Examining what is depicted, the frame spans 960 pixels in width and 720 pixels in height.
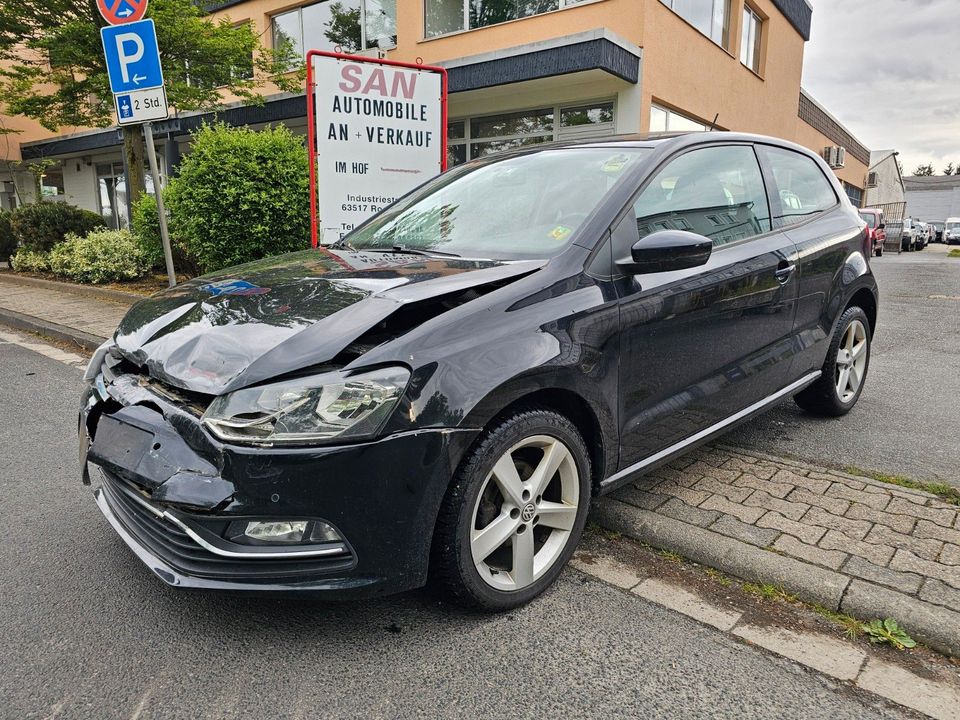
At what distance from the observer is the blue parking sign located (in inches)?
222

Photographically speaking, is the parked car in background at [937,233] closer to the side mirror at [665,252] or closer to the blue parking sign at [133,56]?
the blue parking sign at [133,56]

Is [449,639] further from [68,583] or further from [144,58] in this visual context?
[144,58]

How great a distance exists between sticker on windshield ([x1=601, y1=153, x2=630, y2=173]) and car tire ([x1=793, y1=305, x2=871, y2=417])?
1913 mm

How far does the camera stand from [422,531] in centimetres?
210

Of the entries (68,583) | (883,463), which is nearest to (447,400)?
(68,583)

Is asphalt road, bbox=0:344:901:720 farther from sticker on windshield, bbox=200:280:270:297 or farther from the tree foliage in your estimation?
the tree foliage

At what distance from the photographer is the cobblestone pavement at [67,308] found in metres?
7.55

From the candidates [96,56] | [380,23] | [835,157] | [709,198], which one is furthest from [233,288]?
[835,157]

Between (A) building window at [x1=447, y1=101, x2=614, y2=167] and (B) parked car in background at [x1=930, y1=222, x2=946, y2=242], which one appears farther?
(B) parked car in background at [x1=930, y1=222, x2=946, y2=242]

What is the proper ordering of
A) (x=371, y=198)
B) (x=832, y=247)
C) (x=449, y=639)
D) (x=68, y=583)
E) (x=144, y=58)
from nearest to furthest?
(x=449, y=639), (x=68, y=583), (x=832, y=247), (x=144, y=58), (x=371, y=198)

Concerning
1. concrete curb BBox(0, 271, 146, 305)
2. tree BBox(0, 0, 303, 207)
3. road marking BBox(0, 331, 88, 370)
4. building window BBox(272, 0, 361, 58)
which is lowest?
road marking BBox(0, 331, 88, 370)

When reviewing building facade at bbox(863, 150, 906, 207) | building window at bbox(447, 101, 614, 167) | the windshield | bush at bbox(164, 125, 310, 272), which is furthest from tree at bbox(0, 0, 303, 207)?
building facade at bbox(863, 150, 906, 207)

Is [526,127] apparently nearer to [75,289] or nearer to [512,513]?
[75,289]

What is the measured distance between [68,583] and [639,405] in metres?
2.24
